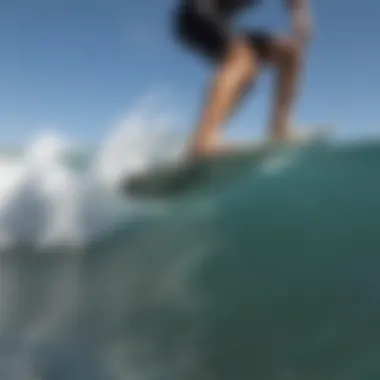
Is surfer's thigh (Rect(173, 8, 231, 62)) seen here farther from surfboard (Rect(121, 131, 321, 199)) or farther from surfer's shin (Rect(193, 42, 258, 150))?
surfboard (Rect(121, 131, 321, 199))

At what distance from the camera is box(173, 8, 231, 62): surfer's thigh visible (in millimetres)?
1021

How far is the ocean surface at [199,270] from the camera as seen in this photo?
108cm

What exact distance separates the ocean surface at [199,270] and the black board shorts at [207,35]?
14 cm

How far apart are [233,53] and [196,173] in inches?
6.2

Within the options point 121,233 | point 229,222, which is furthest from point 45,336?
point 229,222

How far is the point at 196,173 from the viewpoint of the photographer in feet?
3.51

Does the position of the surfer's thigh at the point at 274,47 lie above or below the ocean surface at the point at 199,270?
above

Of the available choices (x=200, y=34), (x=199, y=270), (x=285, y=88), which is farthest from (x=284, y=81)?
(x=199, y=270)

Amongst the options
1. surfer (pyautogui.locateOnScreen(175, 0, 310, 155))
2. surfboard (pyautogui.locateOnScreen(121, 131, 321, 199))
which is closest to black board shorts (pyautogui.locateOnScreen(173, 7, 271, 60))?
surfer (pyautogui.locateOnScreen(175, 0, 310, 155))

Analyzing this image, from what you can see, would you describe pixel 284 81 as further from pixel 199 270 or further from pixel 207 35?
pixel 199 270

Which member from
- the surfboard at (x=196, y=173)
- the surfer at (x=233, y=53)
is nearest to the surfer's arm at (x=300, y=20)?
the surfer at (x=233, y=53)

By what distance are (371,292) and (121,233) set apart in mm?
336

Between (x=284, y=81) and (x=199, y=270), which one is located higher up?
(x=284, y=81)

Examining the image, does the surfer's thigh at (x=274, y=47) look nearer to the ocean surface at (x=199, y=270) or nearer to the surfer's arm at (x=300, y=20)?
the surfer's arm at (x=300, y=20)
